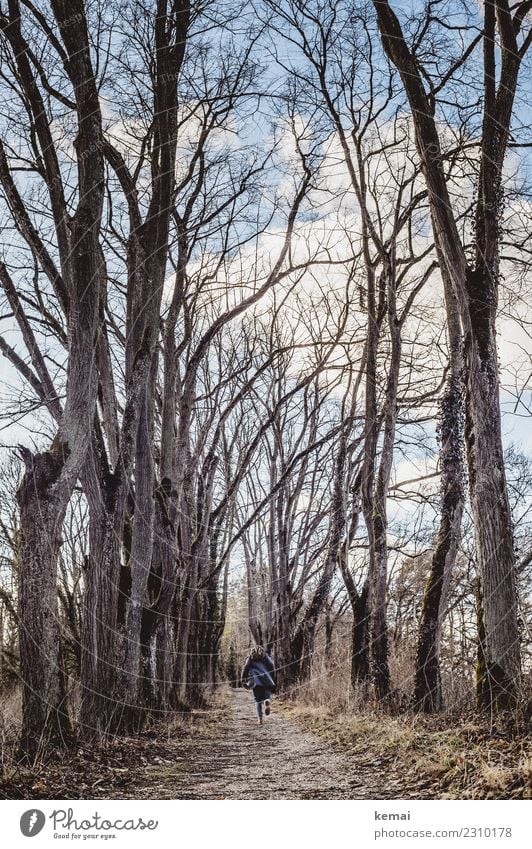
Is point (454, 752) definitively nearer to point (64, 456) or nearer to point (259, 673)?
point (64, 456)

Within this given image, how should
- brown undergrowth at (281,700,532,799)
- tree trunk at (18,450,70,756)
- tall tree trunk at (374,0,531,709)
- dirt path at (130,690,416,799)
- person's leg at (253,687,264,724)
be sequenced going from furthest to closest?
1. person's leg at (253,687,264,724)
2. tall tree trunk at (374,0,531,709)
3. tree trunk at (18,450,70,756)
4. dirt path at (130,690,416,799)
5. brown undergrowth at (281,700,532,799)

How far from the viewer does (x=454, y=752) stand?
3529 mm

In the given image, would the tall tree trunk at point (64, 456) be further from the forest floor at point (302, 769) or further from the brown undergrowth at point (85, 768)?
the forest floor at point (302, 769)

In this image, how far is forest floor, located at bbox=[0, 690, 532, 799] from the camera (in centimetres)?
315

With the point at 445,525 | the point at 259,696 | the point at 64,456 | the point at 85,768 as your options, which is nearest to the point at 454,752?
the point at 85,768

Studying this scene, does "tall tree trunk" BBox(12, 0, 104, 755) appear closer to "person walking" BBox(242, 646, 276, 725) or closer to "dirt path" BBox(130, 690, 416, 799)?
"dirt path" BBox(130, 690, 416, 799)

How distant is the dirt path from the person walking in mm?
1650

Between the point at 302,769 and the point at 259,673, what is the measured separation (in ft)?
14.5

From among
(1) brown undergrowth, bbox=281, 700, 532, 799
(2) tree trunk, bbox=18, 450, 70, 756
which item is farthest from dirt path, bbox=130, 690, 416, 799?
(2) tree trunk, bbox=18, 450, 70, 756

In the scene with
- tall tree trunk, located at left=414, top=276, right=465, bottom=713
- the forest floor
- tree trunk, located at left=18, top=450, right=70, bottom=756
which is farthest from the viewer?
tall tree trunk, located at left=414, top=276, right=465, bottom=713

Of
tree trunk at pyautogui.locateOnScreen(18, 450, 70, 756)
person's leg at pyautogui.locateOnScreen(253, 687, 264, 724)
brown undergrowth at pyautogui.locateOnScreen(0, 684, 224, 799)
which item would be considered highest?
tree trunk at pyautogui.locateOnScreen(18, 450, 70, 756)

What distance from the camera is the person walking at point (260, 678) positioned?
8.32m

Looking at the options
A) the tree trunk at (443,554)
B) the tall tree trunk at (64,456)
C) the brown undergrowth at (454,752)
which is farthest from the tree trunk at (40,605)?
the tree trunk at (443,554)
